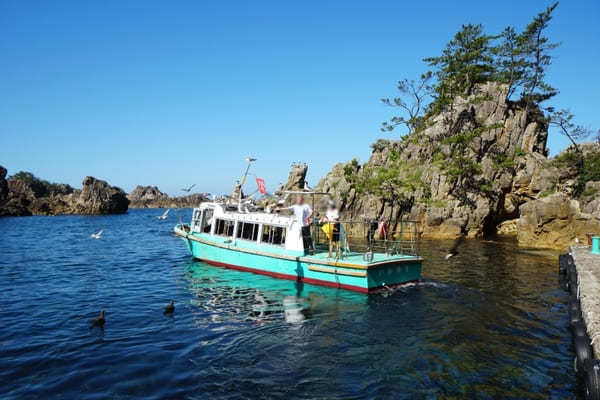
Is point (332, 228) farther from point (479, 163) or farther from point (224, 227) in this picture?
point (479, 163)

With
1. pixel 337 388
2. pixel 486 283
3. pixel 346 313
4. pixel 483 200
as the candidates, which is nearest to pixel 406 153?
pixel 483 200

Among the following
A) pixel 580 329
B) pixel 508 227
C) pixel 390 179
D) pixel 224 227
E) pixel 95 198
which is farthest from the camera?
pixel 95 198

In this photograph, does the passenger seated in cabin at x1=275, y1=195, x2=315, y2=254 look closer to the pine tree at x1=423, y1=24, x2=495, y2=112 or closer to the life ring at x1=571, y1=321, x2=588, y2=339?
the life ring at x1=571, y1=321, x2=588, y2=339

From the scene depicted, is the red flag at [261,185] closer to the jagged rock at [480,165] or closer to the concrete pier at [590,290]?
the concrete pier at [590,290]

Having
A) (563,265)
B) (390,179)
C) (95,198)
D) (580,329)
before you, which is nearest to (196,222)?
(580,329)

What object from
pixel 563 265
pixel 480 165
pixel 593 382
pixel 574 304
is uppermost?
pixel 480 165

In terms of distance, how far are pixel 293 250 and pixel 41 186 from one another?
119387 mm

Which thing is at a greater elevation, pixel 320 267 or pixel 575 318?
pixel 320 267

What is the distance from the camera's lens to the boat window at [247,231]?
2088 cm

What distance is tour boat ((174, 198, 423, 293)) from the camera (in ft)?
56.7

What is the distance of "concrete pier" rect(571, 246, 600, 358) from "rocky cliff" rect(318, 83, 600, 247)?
1745 centimetres

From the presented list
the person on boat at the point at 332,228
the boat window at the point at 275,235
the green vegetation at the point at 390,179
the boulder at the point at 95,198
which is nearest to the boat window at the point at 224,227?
the boat window at the point at 275,235

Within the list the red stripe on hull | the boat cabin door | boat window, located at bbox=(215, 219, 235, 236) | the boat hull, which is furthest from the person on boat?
the boat cabin door

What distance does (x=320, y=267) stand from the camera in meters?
17.8
